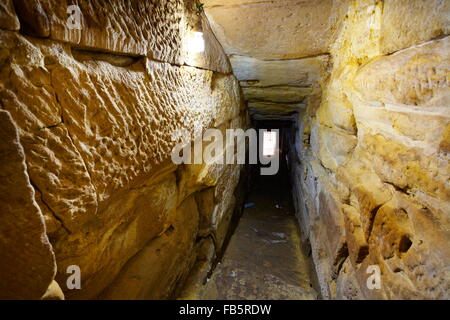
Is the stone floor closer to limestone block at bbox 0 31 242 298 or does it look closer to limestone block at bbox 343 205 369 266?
limestone block at bbox 343 205 369 266

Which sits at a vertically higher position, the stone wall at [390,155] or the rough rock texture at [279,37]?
the rough rock texture at [279,37]

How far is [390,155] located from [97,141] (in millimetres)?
2033

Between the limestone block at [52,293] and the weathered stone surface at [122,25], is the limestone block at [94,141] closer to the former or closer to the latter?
the weathered stone surface at [122,25]

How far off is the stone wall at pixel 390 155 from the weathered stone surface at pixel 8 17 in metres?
2.06

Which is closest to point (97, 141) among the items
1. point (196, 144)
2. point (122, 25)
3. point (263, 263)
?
point (122, 25)

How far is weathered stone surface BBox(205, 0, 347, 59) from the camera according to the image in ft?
8.45

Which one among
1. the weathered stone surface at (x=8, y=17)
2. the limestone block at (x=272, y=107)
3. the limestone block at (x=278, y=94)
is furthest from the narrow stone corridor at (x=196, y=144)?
the limestone block at (x=272, y=107)

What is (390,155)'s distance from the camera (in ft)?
5.55

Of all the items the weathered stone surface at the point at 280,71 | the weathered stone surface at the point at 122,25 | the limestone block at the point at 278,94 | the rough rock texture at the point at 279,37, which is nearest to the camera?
the weathered stone surface at the point at 122,25

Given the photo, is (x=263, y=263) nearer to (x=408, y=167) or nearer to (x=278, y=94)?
(x=408, y=167)

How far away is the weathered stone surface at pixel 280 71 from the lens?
10.9ft

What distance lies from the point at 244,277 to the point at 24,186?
316cm

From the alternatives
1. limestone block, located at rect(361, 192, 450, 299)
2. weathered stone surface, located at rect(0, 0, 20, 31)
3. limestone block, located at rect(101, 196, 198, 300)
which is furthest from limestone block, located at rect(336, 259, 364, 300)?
weathered stone surface, located at rect(0, 0, 20, 31)
